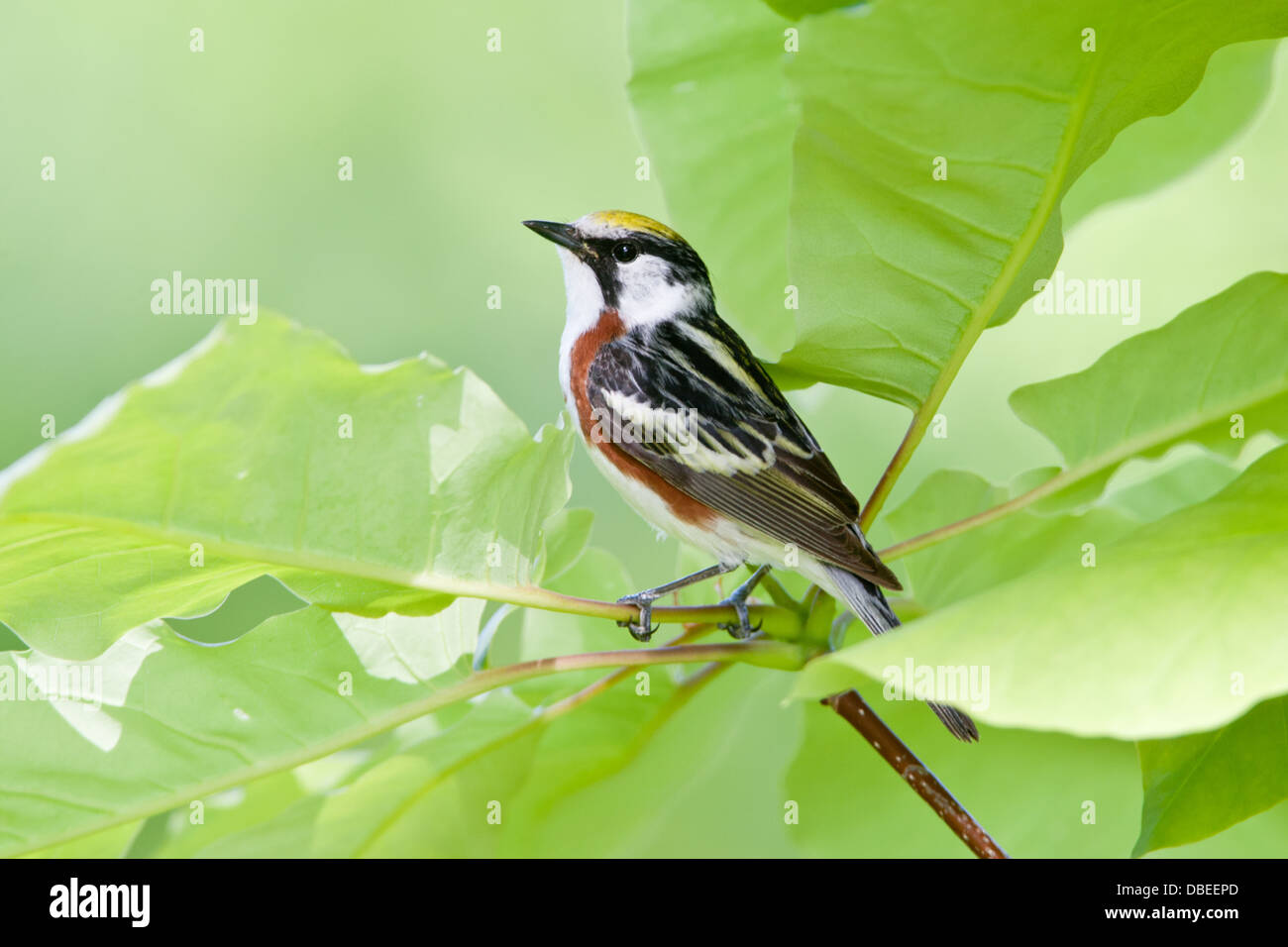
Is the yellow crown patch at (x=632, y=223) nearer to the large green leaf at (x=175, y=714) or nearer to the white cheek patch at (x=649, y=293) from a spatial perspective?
the white cheek patch at (x=649, y=293)

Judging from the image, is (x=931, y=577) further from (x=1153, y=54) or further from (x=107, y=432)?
(x=107, y=432)

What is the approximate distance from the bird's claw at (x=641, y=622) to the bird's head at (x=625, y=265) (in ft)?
1.26

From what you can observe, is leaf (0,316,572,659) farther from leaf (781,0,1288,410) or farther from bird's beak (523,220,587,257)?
bird's beak (523,220,587,257)

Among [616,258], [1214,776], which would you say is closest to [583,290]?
[616,258]

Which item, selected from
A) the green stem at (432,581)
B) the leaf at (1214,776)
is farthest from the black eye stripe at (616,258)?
the leaf at (1214,776)

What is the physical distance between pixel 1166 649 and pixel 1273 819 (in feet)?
1.61

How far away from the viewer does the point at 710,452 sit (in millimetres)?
990

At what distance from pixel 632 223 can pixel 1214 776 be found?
0.78 meters

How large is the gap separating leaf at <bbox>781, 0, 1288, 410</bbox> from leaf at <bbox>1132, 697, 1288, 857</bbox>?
0.77ft

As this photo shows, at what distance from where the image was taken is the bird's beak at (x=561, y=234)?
1.15m

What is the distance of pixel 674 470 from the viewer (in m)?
0.98

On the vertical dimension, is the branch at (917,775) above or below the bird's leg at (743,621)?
below

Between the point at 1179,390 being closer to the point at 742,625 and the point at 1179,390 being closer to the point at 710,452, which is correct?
the point at 742,625
